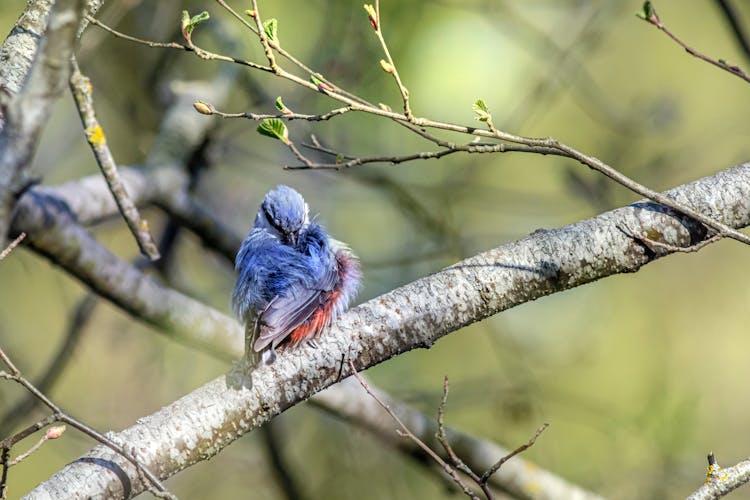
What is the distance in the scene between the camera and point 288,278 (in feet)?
9.87

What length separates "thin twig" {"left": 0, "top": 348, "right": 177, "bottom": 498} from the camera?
167cm

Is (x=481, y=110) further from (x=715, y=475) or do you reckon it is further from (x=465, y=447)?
(x=465, y=447)

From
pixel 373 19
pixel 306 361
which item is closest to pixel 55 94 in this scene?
pixel 373 19

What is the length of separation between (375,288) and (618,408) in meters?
2.50

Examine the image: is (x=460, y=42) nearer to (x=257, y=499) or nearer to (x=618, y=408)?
(x=618, y=408)

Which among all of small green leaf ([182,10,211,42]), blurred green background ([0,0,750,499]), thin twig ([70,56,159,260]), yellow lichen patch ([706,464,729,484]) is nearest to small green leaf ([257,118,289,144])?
small green leaf ([182,10,211,42])

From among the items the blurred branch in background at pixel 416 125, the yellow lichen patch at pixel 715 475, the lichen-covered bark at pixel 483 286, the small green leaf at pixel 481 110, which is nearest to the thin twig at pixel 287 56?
the blurred branch in background at pixel 416 125

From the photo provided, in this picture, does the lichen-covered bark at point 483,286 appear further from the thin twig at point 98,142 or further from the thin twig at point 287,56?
the thin twig at point 98,142

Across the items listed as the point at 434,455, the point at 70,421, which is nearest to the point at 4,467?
the point at 70,421

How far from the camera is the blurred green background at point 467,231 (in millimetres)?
5062

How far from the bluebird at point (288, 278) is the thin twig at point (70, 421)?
0.57 m

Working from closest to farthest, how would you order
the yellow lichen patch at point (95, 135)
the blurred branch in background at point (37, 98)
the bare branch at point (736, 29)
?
the blurred branch in background at point (37, 98) → the yellow lichen patch at point (95, 135) → the bare branch at point (736, 29)

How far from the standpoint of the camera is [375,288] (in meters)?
5.96

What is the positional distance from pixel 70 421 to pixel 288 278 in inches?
53.8
